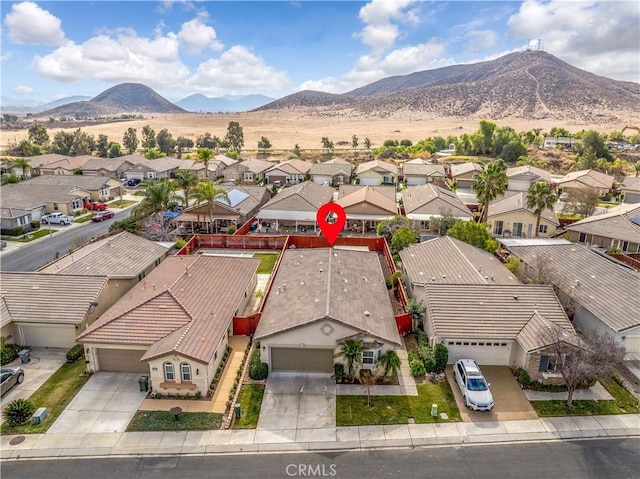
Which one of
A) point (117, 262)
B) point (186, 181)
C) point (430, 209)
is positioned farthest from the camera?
point (186, 181)

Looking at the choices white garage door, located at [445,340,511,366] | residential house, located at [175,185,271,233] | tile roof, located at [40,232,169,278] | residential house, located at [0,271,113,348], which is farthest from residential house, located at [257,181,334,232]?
white garage door, located at [445,340,511,366]

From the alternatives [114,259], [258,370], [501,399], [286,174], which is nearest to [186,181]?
[114,259]

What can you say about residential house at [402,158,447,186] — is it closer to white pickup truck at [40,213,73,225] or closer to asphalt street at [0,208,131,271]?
asphalt street at [0,208,131,271]

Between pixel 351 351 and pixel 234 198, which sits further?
pixel 234 198

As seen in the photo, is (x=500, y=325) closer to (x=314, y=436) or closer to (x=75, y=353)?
(x=314, y=436)

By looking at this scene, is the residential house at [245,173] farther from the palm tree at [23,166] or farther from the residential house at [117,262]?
the residential house at [117,262]

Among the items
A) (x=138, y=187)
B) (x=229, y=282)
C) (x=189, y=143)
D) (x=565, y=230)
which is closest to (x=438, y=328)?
(x=229, y=282)

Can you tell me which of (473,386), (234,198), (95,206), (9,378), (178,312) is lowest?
(473,386)
